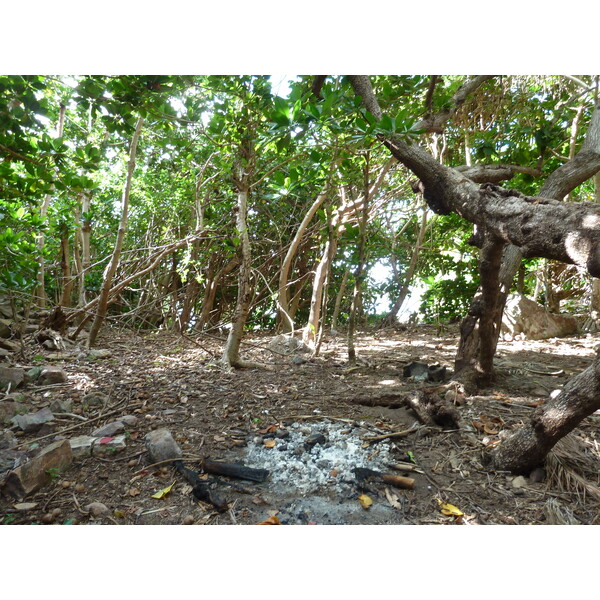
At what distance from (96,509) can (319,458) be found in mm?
843

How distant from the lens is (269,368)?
3.24 metres

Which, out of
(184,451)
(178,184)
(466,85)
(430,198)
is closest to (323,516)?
(184,451)

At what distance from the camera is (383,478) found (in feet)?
4.91

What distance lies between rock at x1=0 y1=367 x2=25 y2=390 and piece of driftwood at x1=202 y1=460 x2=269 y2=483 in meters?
1.65

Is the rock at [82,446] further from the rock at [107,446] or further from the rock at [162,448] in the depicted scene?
the rock at [162,448]

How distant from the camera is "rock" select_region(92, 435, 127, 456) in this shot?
162cm

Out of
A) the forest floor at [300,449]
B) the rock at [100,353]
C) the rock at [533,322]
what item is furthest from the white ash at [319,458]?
the rock at [533,322]

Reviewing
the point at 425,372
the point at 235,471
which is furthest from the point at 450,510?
the point at 425,372

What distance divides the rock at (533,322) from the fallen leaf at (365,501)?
152 inches

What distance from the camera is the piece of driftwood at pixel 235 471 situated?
149 cm

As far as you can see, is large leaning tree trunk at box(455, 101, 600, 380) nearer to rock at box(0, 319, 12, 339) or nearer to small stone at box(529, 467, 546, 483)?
small stone at box(529, 467, 546, 483)

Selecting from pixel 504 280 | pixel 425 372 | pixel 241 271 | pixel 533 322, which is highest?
pixel 504 280

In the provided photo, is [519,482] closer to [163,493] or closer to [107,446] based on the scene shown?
[163,493]
